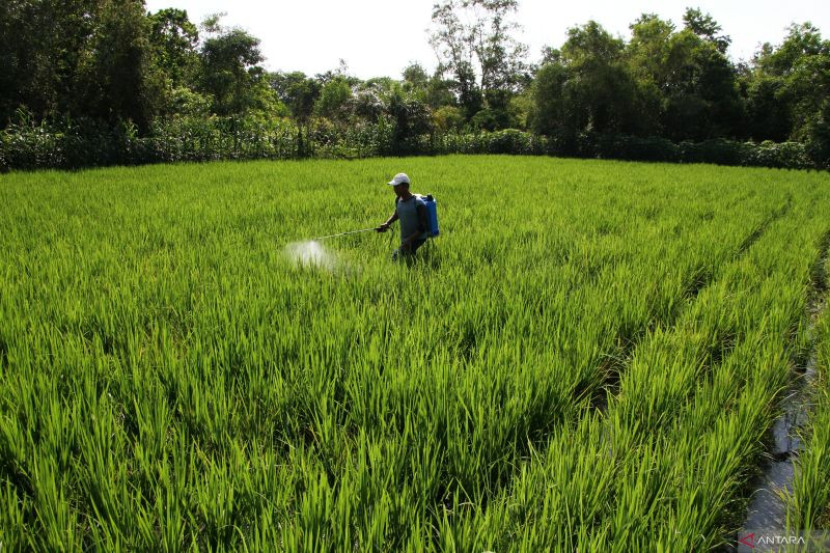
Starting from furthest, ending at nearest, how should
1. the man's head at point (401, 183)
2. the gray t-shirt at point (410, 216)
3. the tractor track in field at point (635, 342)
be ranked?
the gray t-shirt at point (410, 216) < the man's head at point (401, 183) < the tractor track in field at point (635, 342)

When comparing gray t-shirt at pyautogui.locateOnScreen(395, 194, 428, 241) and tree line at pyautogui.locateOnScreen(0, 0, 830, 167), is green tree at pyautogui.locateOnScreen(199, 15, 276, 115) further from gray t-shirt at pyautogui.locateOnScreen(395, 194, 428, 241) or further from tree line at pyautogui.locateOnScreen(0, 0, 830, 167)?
gray t-shirt at pyautogui.locateOnScreen(395, 194, 428, 241)

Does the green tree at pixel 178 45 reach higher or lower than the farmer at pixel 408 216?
higher

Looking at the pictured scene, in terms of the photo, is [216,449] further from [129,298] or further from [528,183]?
[528,183]

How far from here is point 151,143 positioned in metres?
11.8

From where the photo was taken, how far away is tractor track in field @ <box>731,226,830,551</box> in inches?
57.4

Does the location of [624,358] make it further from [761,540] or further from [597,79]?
[597,79]

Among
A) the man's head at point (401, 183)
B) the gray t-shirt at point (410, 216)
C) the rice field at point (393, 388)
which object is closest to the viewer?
the rice field at point (393, 388)

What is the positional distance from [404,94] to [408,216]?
17.1 metres

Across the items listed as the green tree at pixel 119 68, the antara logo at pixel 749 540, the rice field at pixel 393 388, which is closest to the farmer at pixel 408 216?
the rice field at pixel 393 388

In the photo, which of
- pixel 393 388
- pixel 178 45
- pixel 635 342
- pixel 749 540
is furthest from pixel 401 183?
pixel 178 45

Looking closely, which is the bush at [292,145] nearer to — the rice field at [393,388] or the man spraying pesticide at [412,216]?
the rice field at [393,388]

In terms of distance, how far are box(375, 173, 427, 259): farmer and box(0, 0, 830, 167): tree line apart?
10319mm

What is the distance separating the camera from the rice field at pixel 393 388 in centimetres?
115

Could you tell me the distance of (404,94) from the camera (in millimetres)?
19109
